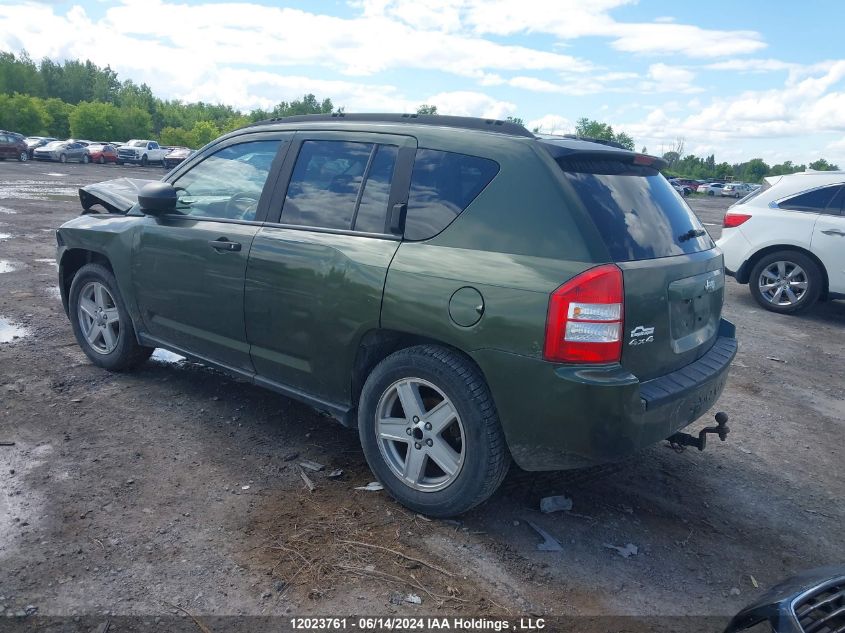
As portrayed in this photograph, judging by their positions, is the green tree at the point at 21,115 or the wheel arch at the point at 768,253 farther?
the green tree at the point at 21,115

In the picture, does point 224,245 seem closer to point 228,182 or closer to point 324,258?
point 228,182

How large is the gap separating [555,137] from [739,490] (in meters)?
2.30

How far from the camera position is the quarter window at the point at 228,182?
4.24m

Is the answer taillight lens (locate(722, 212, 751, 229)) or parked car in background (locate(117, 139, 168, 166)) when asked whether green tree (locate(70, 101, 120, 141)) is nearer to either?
parked car in background (locate(117, 139, 168, 166))

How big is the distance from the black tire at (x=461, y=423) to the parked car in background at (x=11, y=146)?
137ft

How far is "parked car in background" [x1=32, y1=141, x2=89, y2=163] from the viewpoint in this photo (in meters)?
40.8

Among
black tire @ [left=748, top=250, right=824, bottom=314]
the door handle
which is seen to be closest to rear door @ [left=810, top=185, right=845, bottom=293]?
black tire @ [left=748, top=250, right=824, bottom=314]

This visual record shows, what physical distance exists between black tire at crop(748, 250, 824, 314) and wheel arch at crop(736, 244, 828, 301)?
3 centimetres

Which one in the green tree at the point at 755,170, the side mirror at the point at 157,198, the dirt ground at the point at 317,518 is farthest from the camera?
the green tree at the point at 755,170

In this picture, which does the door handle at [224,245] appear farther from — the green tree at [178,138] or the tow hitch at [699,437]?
the green tree at [178,138]

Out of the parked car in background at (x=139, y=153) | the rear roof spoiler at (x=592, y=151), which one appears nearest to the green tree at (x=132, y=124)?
the parked car in background at (x=139, y=153)

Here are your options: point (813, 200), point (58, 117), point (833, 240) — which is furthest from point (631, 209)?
point (58, 117)

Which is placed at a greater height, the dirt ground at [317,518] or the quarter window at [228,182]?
the quarter window at [228,182]

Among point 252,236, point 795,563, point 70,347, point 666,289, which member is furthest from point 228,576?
point 70,347
